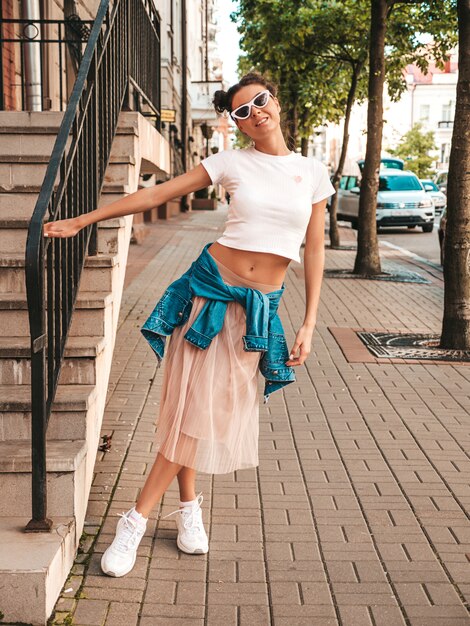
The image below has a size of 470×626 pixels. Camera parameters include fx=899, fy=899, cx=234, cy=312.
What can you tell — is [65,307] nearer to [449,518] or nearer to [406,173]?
[449,518]

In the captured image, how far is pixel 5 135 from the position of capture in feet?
21.4

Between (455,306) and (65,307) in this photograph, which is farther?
(455,306)

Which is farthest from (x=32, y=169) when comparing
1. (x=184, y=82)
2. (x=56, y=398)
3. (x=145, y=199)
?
(x=184, y=82)

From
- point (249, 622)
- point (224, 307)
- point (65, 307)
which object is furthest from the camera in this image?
point (65, 307)

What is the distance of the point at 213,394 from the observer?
376cm

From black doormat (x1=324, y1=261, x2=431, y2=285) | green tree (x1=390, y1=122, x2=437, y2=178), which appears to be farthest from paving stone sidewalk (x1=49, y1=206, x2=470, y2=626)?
green tree (x1=390, y1=122, x2=437, y2=178)

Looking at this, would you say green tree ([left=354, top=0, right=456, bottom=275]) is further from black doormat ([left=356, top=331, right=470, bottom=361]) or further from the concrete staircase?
the concrete staircase

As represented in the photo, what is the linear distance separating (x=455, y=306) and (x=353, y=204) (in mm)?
21675

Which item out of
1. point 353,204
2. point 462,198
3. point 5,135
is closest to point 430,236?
point 353,204

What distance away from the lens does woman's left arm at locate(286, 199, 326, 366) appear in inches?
148

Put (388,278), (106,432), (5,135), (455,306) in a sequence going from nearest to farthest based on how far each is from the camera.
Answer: (106,432) → (5,135) → (455,306) → (388,278)

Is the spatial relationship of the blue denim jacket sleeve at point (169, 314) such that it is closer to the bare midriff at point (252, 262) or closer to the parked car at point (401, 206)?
the bare midriff at point (252, 262)

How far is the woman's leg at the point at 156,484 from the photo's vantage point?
3828mm

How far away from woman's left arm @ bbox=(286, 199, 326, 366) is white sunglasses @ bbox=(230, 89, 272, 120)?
18.5 inches
